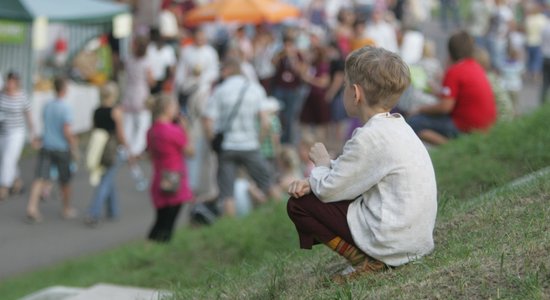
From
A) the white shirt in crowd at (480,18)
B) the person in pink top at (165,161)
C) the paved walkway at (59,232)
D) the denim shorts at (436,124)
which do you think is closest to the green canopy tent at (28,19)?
the paved walkway at (59,232)

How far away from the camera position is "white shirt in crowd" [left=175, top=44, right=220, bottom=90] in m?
16.7

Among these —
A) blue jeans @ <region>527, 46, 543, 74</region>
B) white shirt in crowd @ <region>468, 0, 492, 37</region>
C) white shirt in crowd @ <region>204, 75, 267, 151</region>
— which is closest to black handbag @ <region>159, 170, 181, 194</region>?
white shirt in crowd @ <region>204, 75, 267, 151</region>

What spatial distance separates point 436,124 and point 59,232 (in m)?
4.86

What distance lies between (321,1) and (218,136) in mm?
17348

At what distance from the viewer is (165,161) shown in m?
10.7

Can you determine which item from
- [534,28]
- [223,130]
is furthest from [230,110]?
[534,28]

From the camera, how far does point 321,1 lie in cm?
2897

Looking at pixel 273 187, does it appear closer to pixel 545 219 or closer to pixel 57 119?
pixel 57 119

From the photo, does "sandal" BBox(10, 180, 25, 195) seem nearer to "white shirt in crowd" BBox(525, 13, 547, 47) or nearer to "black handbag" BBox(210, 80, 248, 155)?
"black handbag" BBox(210, 80, 248, 155)

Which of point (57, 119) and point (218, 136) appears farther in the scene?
point (57, 119)

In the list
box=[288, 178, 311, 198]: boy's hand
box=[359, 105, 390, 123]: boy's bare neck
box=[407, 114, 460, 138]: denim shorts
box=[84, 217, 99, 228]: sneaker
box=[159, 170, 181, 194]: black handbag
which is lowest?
box=[84, 217, 99, 228]: sneaker

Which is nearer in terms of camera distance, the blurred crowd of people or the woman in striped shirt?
the blurred crowd of people

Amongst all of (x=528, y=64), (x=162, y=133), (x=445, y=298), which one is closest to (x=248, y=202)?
(x=162, y=133)

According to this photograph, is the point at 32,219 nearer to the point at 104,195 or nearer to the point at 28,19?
the point at 104,195
